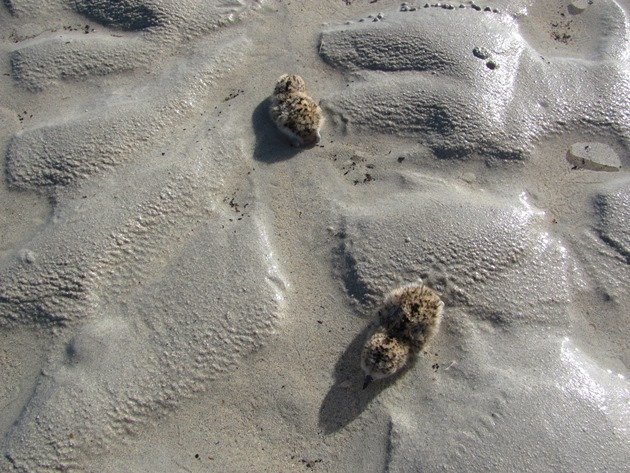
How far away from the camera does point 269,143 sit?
5.58m

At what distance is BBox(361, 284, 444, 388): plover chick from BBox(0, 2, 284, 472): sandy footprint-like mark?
86 cm

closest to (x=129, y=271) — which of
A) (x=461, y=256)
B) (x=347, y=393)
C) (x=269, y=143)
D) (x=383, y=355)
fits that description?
(x=269, y=143)

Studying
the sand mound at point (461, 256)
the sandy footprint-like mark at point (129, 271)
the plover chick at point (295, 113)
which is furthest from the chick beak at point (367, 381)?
the plover chick at point (295, 113)

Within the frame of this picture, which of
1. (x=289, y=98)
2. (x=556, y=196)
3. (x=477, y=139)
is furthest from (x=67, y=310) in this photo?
(x=556, y=196)

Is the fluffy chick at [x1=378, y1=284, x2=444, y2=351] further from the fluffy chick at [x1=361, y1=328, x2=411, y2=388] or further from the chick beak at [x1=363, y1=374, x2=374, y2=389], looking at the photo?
the chick beak at [x1=363, y1=374, x2=374, y2=389]

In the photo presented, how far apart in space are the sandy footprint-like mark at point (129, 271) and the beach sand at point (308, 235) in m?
0.02

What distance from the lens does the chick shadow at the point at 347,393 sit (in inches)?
168

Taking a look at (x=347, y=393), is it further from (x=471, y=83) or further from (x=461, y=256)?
(x=471, y=83)

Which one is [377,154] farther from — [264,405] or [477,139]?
[264,405]

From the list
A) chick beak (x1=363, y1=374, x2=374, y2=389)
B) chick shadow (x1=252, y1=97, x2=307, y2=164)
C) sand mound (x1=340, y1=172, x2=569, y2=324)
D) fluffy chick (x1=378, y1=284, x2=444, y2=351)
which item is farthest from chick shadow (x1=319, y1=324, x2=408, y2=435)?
chick shadow (x1=252, y1=97, x2=307, y2=164)

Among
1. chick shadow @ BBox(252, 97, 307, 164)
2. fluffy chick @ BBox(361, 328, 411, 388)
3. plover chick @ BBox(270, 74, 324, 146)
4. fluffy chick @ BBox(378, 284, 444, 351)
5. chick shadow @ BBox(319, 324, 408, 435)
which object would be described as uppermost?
plover chick @ BBox(270, 74, 324, 146)

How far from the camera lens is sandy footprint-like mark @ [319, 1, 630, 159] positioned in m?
5.55

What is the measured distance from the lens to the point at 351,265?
15.8 feet

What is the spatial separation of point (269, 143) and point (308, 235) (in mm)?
1110
